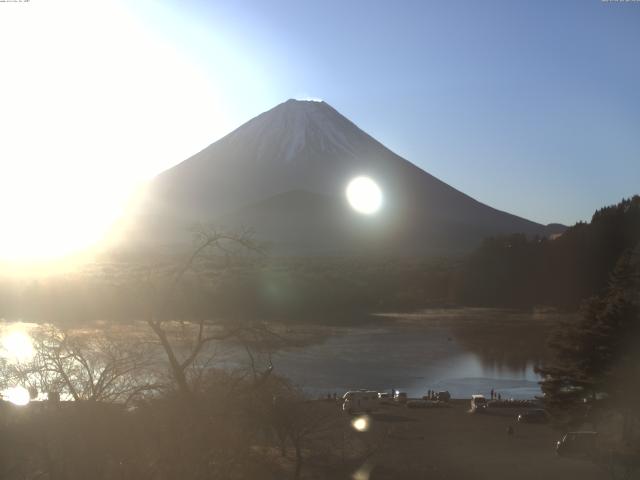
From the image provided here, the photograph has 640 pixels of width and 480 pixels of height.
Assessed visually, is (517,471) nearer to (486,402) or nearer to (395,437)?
(395,437)

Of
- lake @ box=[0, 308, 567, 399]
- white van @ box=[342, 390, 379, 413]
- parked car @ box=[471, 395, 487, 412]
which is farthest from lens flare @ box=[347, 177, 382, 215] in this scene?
white van @ box=[342, 390, 379, 413]

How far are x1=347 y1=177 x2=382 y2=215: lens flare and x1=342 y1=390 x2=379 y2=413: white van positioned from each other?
7226 centimetres

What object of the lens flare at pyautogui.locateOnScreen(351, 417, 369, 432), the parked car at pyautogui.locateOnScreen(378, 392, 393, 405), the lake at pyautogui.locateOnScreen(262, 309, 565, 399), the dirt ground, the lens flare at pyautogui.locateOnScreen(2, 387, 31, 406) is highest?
the lake at pyautogui.locateOnScreen(262, 309, 565, 399)

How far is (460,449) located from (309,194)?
244 feet

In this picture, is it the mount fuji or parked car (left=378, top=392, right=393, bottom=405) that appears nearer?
parked car (left=378, top=392, right=393, bottom=405)

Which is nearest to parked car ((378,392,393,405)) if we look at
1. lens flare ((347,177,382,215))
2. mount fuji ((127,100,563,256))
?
mount fuji ((127,100,563,256))

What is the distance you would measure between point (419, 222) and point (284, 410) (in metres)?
74.1

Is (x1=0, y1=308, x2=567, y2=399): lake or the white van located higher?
(x1=0, y1=308, x2=567, y2=399): lake

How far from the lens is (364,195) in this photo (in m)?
90.4

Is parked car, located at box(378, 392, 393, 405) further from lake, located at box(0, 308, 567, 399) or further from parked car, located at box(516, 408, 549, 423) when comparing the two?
parked car, located at box(516, 408, 549, 423)

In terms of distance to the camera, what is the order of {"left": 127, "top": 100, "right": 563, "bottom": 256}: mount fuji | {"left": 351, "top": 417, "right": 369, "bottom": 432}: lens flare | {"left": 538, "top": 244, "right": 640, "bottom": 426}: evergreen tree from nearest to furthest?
{"left": 538, "top": 244, "right": 640, "bottom": 426}: evergreen tree → {"left": 351, "top": 417, "right": 369, "bottom": 432}: lens flare → {"left": 127, "top": 100, "right": 563, "bottom": 256}: mount fuji

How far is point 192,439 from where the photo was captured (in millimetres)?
4812

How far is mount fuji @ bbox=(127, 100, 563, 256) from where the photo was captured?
76.8 meters

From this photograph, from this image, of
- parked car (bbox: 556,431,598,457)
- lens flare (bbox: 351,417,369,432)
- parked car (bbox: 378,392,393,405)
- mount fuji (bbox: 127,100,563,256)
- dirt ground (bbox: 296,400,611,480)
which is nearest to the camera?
dirt ground (bbox: 296,400,611,480)
